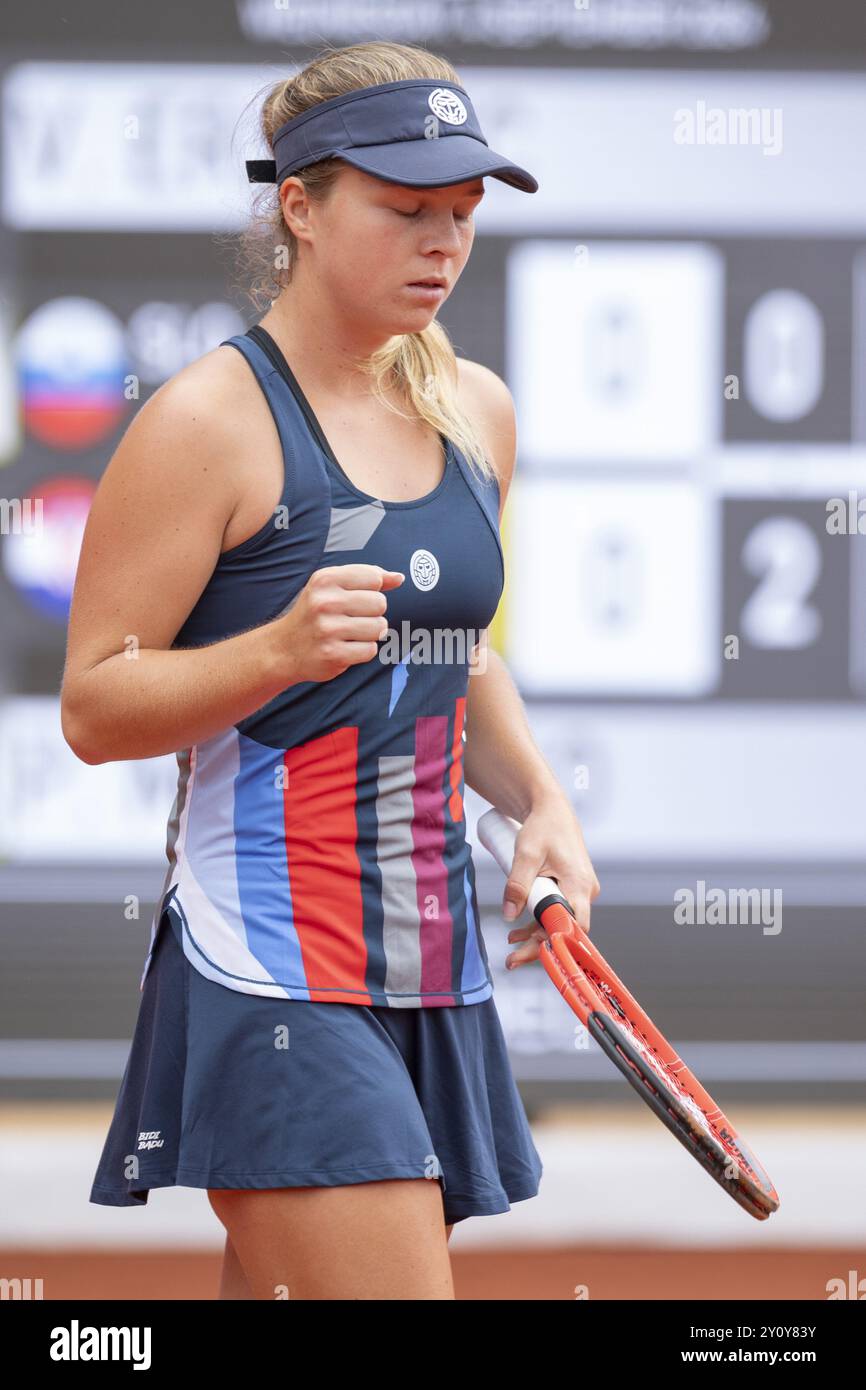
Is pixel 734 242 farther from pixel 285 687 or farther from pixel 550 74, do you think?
pixel 285 687

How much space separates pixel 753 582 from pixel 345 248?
282cm

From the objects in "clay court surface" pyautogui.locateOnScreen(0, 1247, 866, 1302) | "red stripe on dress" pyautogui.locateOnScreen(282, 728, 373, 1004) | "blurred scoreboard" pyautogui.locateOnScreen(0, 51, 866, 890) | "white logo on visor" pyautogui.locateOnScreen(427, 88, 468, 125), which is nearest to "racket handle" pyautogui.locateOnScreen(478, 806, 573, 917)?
"red stripe on dress" pyautogui.locateOnScreen(282, 728, 373, 1004)

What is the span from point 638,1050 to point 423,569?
480 mm

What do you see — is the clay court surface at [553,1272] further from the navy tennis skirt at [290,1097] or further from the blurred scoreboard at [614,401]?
the navy tennis skirt at [290,1097]

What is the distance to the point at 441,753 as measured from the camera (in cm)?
164

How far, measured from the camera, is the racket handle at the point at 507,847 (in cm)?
169

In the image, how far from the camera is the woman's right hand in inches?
55.5

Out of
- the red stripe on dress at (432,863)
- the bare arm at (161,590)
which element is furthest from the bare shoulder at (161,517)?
the red stripe on dress at (432,863)

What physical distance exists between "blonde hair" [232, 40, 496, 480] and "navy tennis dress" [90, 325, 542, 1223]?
0.12 m

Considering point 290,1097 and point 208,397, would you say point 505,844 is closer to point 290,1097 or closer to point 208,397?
point 290,1097

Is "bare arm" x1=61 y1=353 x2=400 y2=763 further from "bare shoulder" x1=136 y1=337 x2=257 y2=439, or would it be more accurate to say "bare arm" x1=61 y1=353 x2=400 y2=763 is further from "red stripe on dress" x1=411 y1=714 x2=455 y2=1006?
"red stripe on dress" x1=411 y1=714 x2=455 y2=1006

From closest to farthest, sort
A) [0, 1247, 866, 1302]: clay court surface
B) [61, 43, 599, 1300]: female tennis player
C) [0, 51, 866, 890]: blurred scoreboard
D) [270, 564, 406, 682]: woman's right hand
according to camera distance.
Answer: [270, 564, 406, 682]: woman's right hand
[61, 43, 599, 1300]: female tennis player
[0, 1247, 866, 1302]: clay court surface
[0, 51, 866, 890]: blurred scoreboard
